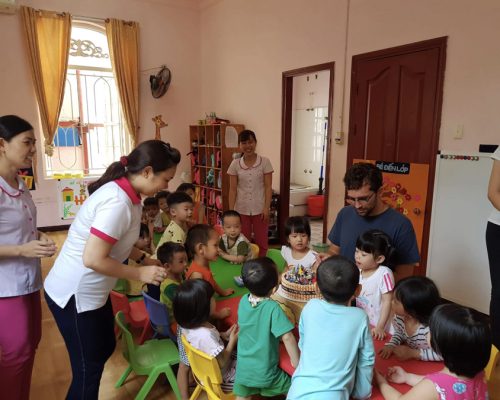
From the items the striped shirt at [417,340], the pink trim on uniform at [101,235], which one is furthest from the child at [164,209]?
the striped shirt at [417,340]

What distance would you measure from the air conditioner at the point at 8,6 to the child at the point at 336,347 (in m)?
5.98

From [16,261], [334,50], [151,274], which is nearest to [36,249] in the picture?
[16,261]

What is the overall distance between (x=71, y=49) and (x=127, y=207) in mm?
5670

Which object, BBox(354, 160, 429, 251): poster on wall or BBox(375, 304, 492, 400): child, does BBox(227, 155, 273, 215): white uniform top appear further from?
BBox(375, 304, 492, 400): child

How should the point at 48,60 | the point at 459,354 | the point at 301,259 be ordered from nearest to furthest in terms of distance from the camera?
1. the point at 459,354
2. the point at 301,259
3. the point at 48,60

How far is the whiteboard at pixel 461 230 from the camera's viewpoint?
3018 mm

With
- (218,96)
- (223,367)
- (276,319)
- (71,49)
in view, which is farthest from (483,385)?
(71,49)

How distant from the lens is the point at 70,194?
236 inches

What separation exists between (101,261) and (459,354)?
117 cm

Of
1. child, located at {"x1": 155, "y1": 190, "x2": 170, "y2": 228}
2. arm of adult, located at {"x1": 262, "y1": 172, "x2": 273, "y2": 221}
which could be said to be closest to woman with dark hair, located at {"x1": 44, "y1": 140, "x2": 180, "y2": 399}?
child, located at {"x1": 155, "y1": 190, "x2": 170, "y2": 228}

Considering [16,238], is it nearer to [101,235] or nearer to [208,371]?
[101,235]

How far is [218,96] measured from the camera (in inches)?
256

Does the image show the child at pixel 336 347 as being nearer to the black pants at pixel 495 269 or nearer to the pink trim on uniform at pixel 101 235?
the pink trim on uniform at pixel 101 235

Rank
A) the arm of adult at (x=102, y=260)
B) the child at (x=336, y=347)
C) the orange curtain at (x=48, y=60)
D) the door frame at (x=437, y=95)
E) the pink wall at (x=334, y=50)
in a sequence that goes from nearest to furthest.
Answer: the child at (x=336, y=347) < the arm of adult at (x=102, y=260) < the pink wall at (x=334, y=50) < the door frame at (x=437, y=95) < the orange curtain at (x=48, y=60)
